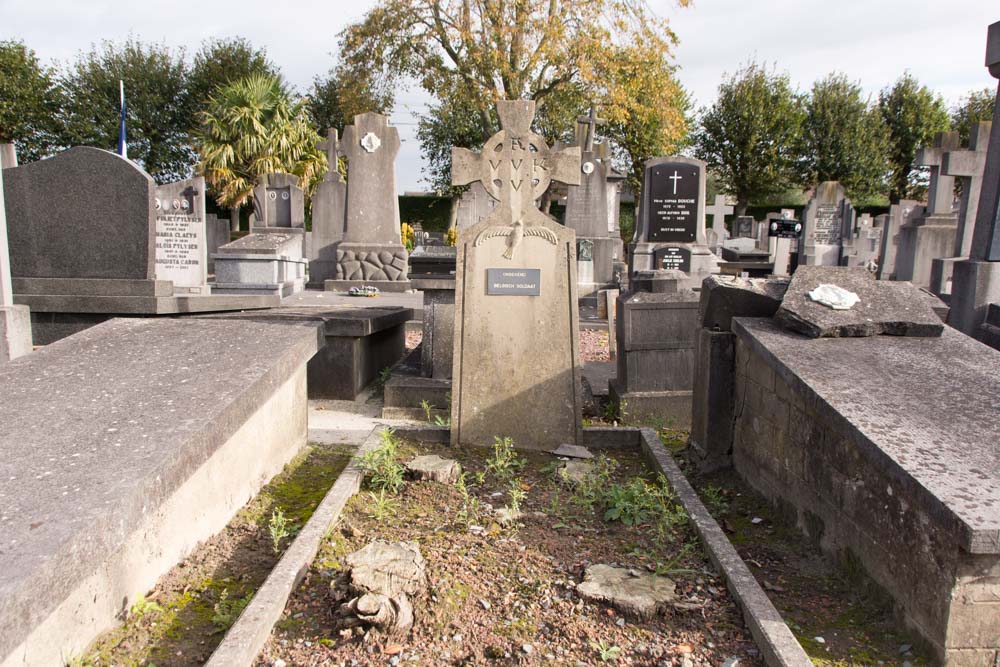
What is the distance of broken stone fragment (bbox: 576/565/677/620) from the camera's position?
2.40m

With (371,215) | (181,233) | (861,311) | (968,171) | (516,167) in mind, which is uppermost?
(968,171)

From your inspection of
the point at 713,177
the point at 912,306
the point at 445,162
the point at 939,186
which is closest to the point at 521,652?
the point at 912,306

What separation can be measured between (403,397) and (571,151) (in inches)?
102

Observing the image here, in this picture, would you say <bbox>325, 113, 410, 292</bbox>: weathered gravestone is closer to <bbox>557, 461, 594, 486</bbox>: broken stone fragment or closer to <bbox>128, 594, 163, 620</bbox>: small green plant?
<bbox>557, 461, 594, 486</bbox>: broken stone fragment

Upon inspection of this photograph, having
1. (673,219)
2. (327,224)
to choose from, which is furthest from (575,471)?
(327,224)

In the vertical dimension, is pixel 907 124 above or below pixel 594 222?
above

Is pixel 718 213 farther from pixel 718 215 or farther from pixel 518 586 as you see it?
pixel 518 586

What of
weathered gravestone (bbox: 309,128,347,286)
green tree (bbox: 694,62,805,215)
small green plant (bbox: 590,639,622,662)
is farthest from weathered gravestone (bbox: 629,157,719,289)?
green tree (bbox: 694,62,805,215)

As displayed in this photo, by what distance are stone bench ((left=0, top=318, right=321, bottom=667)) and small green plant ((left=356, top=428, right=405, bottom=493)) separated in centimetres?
60

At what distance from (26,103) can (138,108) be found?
459 cm

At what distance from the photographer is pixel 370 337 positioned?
6.57m

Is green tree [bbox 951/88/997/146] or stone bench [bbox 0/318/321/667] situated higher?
green tree [bbox 951/88/997/146]

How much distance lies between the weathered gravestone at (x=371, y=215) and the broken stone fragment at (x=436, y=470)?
1058 cm

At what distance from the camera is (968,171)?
974 cm
